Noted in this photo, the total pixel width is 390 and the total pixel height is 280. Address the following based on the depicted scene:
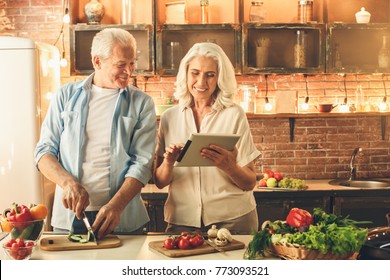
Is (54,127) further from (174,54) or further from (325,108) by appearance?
(325,108)

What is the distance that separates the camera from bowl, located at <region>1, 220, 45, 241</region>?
2.04 m

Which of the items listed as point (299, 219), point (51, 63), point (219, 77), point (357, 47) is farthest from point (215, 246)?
Answer: point (357, 47)

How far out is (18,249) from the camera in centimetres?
193

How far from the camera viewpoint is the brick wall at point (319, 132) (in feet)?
14.4

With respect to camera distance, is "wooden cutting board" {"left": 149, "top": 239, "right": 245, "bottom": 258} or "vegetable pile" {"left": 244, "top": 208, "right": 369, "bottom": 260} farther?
"wooden cutting board" {"left": 149, "top": 239, "right": 245, "bottom": 258}

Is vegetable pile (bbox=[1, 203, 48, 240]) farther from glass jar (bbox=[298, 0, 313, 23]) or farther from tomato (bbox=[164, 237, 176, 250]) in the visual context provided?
glass jar (bbox=[298, 0, 313, 23])

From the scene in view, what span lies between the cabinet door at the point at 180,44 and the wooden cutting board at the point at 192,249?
6.87ft

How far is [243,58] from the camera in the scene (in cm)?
408

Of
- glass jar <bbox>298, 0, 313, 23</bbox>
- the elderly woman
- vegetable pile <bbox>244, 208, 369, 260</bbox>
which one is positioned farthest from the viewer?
glass jar <bbox>298, 0, 313, 23</bbox>

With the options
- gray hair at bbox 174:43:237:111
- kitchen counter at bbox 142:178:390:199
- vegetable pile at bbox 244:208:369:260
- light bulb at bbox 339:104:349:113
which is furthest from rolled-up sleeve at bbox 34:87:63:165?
light bulb at bbox 339:104:349:113

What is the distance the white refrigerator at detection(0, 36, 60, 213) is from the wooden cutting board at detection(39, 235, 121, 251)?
4.93 feet

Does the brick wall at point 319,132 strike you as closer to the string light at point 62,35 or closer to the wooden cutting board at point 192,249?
the string light at point 62,35

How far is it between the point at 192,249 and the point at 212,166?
0.55 m
